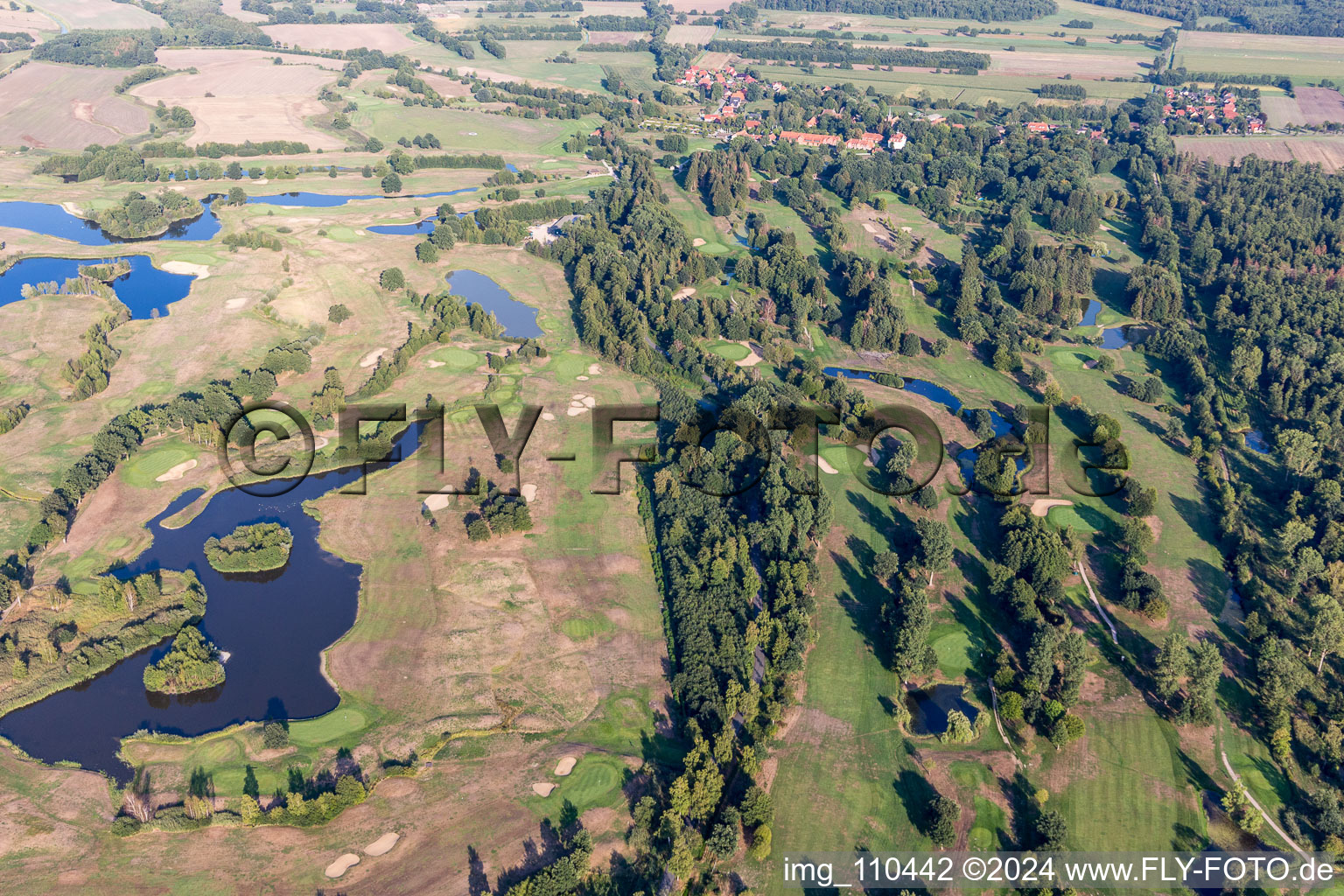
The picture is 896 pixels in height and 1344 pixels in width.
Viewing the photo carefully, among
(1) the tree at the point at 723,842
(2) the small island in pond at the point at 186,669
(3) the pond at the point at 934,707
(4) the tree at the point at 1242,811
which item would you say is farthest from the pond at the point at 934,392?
(2) the small island in pond at the point at 186,669

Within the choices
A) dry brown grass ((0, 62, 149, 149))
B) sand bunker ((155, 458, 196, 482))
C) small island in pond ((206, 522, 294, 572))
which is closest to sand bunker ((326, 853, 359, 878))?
small island in pond ((206, 522, 294, 572))

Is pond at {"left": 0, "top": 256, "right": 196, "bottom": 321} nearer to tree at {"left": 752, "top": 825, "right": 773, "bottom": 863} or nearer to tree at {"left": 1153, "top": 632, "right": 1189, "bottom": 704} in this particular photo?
tree at {"left": 752, "top": 825, "right": 773, "bottom": 863}

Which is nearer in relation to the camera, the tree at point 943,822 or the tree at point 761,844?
the tree at point 761,844

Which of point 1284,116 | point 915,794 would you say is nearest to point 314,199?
point 915,794

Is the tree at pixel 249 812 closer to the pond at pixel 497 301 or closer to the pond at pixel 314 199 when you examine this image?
the pond at pixel 497 301

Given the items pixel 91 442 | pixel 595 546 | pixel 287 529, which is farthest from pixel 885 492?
pixel 91 442

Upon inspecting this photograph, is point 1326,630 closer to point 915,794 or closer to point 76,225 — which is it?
point 915,794

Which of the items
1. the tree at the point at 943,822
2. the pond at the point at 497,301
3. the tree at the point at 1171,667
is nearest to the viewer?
the tree at the point at 943,822
